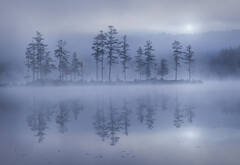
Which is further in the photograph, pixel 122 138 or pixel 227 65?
pixel 227 65

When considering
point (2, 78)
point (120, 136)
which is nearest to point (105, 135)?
point (120, 136)

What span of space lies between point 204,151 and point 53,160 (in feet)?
17.2

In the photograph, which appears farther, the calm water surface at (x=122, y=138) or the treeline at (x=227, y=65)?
the treeline at (x=227, y=65)

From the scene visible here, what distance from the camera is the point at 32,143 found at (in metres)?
14.2

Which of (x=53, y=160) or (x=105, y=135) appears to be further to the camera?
(x=105, y=135)

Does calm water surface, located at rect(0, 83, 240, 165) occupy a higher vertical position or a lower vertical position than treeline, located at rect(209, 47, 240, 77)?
lower

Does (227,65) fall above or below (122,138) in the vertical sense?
above

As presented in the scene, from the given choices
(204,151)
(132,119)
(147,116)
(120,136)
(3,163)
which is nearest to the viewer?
(3,163)

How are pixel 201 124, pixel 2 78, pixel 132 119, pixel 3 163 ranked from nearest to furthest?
pixel 3 163
pixel 201 124
pixel 132 119
pixel 2 78

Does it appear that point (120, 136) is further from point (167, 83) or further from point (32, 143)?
point (167, 83)

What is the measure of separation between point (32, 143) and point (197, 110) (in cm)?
1417

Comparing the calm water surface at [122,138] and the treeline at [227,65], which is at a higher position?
the treeline at [227,65]

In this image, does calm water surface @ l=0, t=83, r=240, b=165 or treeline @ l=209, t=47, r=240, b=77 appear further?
treeline @ l=209, t=47, r=240, b=77

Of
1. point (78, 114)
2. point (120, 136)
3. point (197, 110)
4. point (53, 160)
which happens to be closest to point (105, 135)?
point (120, 136)
